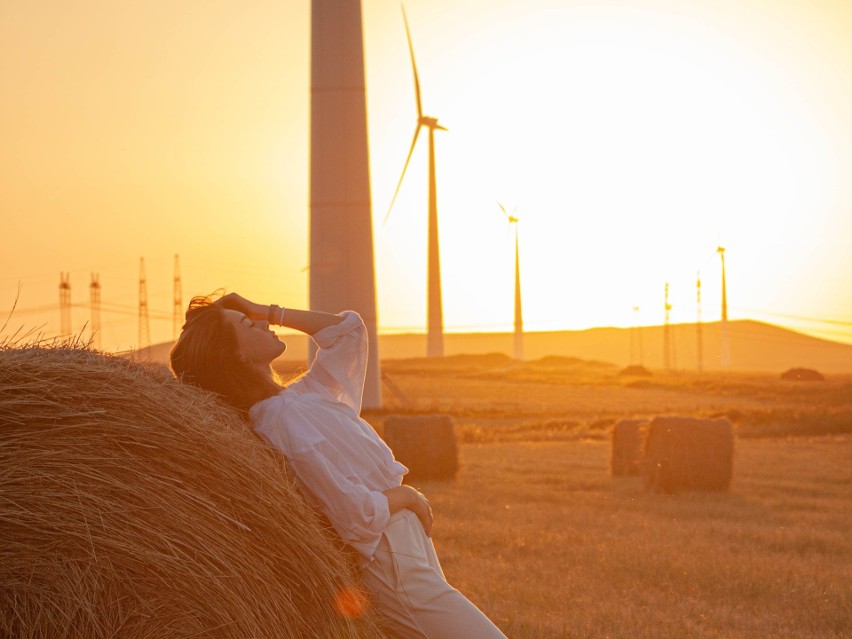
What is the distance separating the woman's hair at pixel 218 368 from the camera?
5.47m

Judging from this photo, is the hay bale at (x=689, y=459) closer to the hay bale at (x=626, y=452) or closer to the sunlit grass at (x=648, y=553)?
the sunlit grass at (x=648, y=553)

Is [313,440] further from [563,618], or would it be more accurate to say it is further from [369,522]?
[563,618]

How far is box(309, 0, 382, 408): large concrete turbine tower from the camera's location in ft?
76.3

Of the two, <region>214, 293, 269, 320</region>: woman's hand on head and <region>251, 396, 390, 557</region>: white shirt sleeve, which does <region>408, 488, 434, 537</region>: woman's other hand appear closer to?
<region>251, 396, 390, 557</region>: white shirt sleeve

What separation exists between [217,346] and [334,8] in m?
18.8

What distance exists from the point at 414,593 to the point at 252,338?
139 cm

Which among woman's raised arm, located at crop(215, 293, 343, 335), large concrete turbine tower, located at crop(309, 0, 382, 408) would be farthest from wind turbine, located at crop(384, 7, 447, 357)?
woman's raised arm, located at crop(215, 293, 343, 335)

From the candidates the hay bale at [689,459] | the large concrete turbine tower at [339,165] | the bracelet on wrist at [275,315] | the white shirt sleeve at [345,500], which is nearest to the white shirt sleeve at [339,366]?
the bracelet on wrist at [275,315]

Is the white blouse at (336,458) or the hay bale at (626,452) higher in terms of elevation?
the white blouse at (336,458)

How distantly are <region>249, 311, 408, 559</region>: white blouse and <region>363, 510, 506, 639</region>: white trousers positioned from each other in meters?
0.09

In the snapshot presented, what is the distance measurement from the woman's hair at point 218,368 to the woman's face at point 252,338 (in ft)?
0.11

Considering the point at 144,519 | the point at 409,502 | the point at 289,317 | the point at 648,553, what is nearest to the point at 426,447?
the point at 648,553

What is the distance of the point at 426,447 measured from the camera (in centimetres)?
1670

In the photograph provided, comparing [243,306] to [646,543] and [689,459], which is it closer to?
[646,543]
